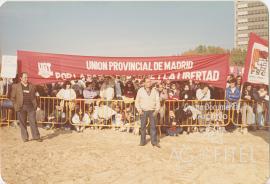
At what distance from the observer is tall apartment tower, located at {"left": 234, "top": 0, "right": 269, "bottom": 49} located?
5441 mm

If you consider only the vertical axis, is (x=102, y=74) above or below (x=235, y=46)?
below

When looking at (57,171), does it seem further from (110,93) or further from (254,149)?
(254,149)

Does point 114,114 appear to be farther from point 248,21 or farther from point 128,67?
point 248,21

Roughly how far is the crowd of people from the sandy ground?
44 cm

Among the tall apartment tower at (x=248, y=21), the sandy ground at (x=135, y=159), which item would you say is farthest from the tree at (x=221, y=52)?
the sandy ground at (x=135, y=159)

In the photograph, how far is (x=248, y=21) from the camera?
231 inches

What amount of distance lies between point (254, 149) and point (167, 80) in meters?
2.24

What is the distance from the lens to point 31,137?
7273 millimetres

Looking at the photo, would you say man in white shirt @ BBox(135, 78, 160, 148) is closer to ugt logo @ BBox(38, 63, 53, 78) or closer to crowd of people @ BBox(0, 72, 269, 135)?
crowd of people @ BBox(0, 72, 269, 135)

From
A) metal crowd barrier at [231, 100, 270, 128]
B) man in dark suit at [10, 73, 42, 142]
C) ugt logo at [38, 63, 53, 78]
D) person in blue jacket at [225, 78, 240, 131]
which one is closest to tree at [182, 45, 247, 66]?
person in blue jacket at [225, 78, 240, 131]

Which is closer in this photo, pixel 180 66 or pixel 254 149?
pixel 254 149

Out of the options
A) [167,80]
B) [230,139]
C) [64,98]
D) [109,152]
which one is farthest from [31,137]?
[230,139]

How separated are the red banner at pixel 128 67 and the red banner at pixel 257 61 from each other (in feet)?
2.01

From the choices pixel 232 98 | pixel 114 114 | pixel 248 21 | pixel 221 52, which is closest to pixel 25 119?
pixel 114 114
